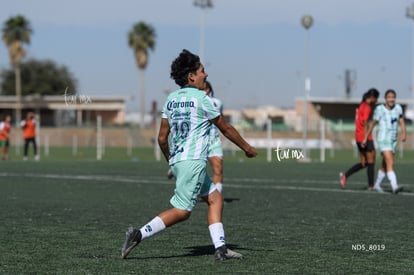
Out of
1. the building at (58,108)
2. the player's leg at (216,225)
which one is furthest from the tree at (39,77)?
the player's leg at (216,225)

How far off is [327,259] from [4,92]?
122 metres

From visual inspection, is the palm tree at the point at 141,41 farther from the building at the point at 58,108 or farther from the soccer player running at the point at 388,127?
the soccer player running at the point at 388,127

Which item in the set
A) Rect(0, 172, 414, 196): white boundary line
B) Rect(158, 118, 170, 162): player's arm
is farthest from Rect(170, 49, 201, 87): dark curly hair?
Rect(0, 172, 414, 196): white boundary line

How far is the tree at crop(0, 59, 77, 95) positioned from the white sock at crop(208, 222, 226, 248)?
117m

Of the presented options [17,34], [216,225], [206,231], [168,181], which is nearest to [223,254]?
[216,225]

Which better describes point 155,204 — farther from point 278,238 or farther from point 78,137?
point 78,137

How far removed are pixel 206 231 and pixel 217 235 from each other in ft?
7.77

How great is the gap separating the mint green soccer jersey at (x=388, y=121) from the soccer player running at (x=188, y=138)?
31.4 feet

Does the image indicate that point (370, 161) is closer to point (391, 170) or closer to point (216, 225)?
point (391, 170)

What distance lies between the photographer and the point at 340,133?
63.3 meters

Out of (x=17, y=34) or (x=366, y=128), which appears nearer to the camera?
(x=366, y=128)

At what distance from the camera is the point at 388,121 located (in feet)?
59.1

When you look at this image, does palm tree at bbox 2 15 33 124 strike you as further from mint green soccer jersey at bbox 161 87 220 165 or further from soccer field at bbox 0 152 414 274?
mint green soccer jersey at bbox 161 87 220 165

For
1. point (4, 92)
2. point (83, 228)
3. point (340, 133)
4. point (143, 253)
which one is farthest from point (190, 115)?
point (4, 92)
